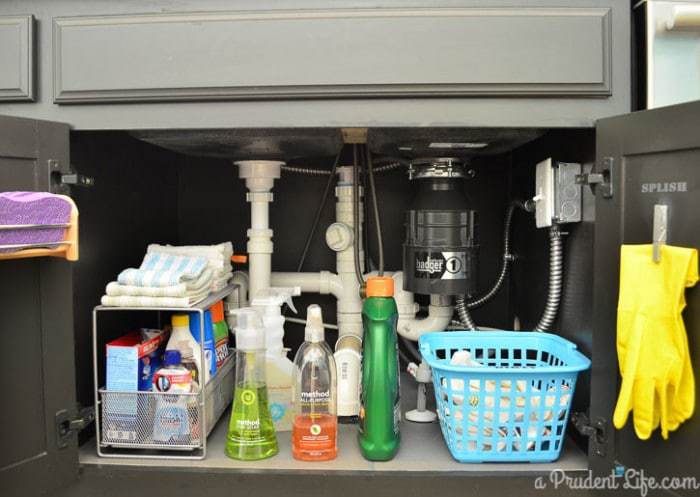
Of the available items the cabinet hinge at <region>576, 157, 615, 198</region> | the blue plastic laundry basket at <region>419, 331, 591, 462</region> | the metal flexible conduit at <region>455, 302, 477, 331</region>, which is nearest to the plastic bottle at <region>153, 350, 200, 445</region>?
the blue plastic laundry basket at <region>419, 331, 591, 462</region>

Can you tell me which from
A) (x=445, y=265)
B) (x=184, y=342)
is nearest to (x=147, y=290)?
(x=184, y=342)

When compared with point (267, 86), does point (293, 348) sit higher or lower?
lower

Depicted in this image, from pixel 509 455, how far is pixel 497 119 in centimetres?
63

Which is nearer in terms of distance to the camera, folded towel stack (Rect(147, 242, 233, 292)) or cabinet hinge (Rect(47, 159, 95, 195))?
cabinet hinge (Rect(47, 159, 95, 195))

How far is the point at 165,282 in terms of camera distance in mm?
1081

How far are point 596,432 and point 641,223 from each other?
39cm

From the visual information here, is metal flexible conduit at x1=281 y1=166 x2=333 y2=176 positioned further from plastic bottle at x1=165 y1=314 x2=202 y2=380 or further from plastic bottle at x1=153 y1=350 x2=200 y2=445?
plastic bottle at x1=153 y1=350 x2=200 y2=445

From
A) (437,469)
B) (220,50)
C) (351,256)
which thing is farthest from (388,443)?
(220,50)

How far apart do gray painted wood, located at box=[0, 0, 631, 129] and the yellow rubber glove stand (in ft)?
1.05

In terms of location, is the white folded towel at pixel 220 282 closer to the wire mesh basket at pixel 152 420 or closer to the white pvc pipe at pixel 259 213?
the white pvc pipe at pixel 259 213

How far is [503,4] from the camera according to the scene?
1.02m

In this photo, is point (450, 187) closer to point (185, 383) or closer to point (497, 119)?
point (497, 119)

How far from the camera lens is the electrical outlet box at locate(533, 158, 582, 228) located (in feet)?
3.68

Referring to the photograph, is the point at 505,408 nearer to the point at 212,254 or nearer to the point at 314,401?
the point at 314,401
